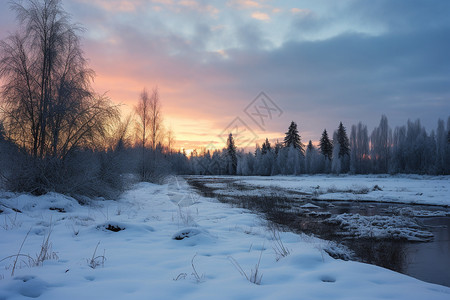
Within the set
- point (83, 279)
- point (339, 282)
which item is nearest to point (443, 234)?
point (339, 282)

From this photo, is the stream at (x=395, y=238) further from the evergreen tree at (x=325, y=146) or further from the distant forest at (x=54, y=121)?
the evergreen tree at (x=325, y=146)

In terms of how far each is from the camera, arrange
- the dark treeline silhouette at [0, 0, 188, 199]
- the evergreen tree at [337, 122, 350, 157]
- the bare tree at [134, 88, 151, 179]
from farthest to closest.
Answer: the evergreen tree at [337, 122, 350, 157] < the bare tree at [134, 88, 151, 179] < the dark treeline silhouette at [0, 0, 188, 199]

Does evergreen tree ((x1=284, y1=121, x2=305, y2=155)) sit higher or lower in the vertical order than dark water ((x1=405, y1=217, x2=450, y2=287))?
higher

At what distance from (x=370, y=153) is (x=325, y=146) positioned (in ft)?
32.7

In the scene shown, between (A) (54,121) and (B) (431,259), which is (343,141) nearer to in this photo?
(B) (431,259)

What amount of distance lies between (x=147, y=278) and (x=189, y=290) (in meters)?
0.76

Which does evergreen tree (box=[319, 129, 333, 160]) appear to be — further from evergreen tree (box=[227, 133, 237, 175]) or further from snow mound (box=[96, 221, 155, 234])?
snow mound (box=[96, 221, 155, 234])

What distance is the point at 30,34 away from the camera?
11.3m

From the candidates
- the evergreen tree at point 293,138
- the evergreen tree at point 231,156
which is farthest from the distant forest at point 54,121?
the evergreen tree at point 231,156

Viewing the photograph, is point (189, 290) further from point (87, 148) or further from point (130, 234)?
point (87, 148)

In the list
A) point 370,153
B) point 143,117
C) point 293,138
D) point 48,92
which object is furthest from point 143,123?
point 370,153

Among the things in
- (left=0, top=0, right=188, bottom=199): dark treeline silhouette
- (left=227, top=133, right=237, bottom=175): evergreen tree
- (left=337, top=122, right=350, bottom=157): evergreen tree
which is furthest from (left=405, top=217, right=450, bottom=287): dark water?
(left=227, top=133, right=237, bottom=175): evergreen tree

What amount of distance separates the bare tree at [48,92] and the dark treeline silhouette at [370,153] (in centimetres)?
5332

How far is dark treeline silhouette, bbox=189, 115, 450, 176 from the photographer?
48750 millimetres
